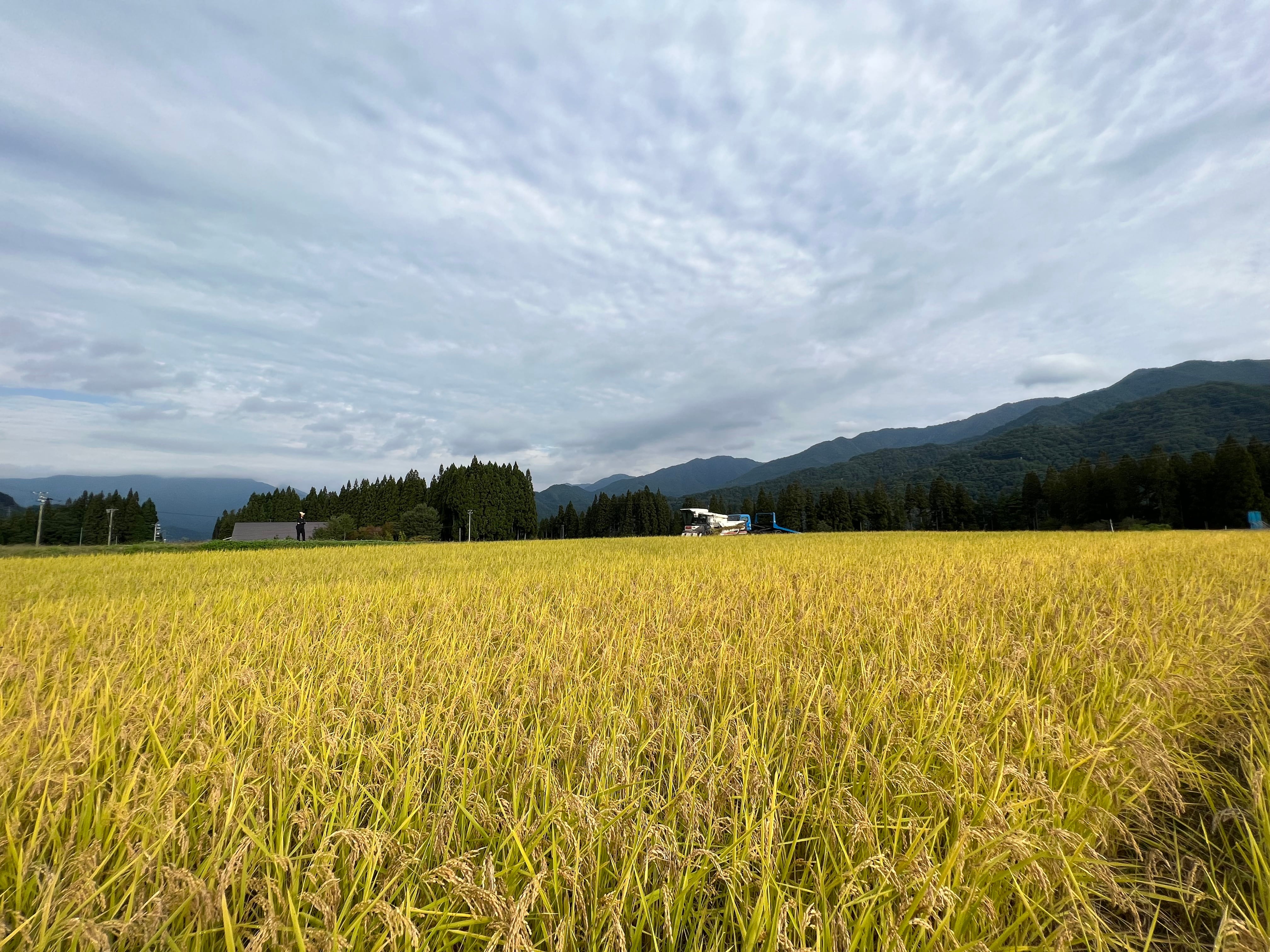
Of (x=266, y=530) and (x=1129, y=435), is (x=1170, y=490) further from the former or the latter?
(x=1129, y=435)

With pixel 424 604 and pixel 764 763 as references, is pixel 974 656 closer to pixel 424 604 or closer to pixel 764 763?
pixel 764 763

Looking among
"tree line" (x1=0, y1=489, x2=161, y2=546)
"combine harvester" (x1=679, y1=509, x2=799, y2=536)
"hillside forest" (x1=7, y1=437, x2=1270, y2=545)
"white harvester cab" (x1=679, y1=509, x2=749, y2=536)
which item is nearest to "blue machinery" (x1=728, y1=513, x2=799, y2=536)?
"combine harvester" (x1=679, y1=509, x2=799, y2=536)

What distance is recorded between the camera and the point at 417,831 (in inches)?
66.7

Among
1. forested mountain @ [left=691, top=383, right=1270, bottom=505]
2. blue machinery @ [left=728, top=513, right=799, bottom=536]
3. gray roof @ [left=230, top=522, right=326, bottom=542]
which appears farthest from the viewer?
forested mountain @ [left=691, top=383, right=1270, bottom=505]

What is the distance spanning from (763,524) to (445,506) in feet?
153

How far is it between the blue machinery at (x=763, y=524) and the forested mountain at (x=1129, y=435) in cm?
5533

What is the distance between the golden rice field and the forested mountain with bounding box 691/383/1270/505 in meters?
141

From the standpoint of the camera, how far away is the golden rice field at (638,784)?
1400mm

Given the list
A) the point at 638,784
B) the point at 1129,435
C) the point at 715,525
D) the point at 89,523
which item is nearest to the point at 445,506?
the point at 715,525

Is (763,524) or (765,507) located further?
(765,507)

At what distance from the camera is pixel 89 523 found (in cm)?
8931

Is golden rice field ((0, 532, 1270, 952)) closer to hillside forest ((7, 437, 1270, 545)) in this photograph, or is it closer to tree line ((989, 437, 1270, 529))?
hillside forest ((7, 437, 1270, 545))

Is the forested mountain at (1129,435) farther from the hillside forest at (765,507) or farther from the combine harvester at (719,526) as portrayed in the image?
the combine harvester at (719,526)

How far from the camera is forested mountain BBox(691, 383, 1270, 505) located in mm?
147375
